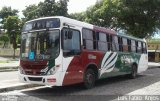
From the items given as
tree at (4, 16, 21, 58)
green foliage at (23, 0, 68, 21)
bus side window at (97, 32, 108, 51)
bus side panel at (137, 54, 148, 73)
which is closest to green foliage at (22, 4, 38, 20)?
green foliage at (23, 0, 68, 21)

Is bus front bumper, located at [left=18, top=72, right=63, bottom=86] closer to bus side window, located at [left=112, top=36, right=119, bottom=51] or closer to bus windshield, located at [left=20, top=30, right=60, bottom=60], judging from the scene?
bus windshield, located at [left=20, top=30, right=60, bottom=60]

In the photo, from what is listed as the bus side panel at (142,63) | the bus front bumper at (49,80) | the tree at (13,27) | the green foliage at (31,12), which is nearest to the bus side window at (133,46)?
the bus side panel at (142,63)

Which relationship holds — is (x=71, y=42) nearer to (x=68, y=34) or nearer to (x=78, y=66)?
(x=68, y=34)

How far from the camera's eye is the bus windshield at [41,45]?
1223 cm

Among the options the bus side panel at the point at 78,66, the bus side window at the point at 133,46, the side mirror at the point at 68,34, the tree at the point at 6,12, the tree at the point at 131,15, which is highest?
the tree at the point at 6,12

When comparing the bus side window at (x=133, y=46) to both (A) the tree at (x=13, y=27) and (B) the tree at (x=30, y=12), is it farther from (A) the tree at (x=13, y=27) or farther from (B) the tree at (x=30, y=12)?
(A) the tree at (x=13, y=27)

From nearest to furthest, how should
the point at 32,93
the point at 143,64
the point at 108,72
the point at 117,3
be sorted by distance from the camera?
the point at 32,93 < the point at 108,72 < the point at 143,64 < the point at 117,3

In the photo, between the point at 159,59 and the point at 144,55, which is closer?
the point at 144,55

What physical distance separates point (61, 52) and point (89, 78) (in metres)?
2.47

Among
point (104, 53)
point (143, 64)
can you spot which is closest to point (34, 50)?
point (104, 53)

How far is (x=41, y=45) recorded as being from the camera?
492 inches

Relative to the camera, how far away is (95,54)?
1468 centimetres

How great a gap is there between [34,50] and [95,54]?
10.3 ft

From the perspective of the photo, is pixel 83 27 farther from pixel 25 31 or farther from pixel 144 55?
pixel 144 55
